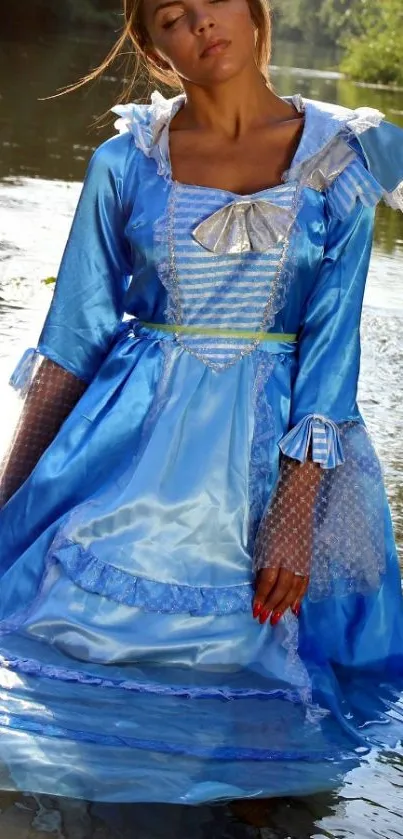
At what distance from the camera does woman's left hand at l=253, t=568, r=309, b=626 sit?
8.95 ft

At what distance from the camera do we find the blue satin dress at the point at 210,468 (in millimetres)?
2695

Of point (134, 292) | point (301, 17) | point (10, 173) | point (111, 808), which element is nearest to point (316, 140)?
point (134, 292)

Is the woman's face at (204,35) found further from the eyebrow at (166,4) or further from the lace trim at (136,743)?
the lace trim at (136,743)

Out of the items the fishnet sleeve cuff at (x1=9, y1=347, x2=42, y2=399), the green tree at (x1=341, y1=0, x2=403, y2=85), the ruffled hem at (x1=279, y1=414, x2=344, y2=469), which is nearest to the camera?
the ruffled hem at (x1=279, y1=414, x2=344, y2=469)

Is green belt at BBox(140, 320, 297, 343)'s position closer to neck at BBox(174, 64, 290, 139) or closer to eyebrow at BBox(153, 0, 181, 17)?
neck at BBox(174, 64, 290, 139)

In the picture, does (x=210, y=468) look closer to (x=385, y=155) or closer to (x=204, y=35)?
(x=385, y=155)

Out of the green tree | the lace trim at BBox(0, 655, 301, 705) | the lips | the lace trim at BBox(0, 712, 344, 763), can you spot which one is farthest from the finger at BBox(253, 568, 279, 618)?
the green tree

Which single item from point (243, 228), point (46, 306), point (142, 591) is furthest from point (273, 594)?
point (46, 306)

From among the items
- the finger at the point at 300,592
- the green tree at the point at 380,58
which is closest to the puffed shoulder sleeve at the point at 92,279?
the finger at the point at 300,592

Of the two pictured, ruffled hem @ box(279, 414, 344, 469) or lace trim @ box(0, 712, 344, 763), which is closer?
lace trim @ box(0, 712, 344, 763)

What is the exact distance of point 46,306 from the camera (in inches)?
249

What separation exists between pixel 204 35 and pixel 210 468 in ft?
2.47

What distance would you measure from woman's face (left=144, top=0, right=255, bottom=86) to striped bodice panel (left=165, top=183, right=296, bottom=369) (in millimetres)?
227

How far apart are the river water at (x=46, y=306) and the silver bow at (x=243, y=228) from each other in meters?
0.76
